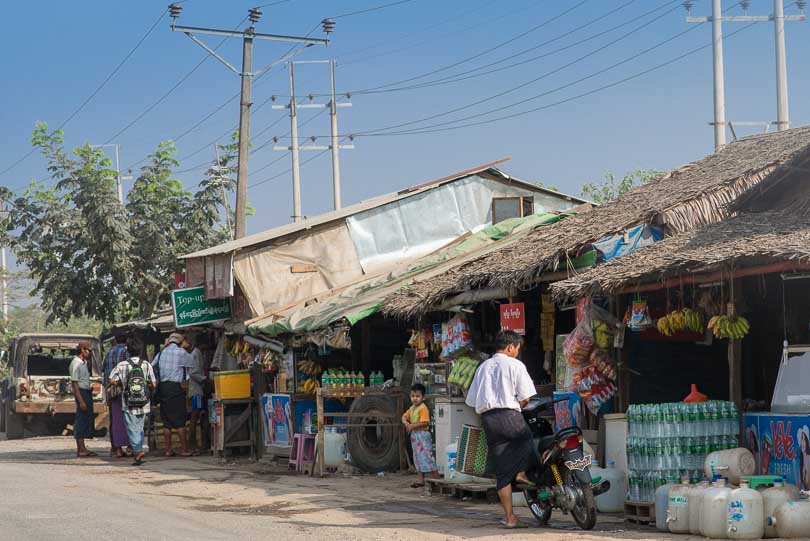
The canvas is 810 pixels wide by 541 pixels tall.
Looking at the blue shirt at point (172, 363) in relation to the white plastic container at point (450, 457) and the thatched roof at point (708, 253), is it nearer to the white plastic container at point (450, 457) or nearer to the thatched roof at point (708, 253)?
the white plastic container at point (450, 457)

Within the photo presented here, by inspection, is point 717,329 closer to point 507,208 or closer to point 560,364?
point 560,364

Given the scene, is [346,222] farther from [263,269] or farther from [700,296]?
[700,296]

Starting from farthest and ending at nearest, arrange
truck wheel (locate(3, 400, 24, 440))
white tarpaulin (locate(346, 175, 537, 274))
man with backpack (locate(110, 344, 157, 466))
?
truck wheel (locate(3, 400, 24, 440))
white tarpaulin (locate(346, 175, 537, 274))
man with backpack (locate(110, 344, 157, 466))

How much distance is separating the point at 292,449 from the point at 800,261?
1004 centimetres

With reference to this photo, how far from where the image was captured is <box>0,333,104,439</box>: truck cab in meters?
25.9

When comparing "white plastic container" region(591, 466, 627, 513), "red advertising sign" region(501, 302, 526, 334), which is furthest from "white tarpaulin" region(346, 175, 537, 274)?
"white plastic container" region(591, 466, 627, 513)

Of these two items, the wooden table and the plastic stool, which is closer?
the wooden table

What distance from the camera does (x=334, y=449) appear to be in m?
16.5

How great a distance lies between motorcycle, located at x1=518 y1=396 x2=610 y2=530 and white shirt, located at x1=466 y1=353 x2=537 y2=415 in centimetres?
39

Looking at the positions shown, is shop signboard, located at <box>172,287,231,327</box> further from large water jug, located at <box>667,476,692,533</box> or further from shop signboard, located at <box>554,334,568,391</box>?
large water jug, located at <box>667,476,692,533</box>

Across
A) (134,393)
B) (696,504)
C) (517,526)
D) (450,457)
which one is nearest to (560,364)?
(450,457)

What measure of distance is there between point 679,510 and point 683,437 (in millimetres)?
798

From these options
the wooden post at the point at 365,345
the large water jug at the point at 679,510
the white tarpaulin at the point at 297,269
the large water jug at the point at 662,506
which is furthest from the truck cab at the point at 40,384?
the large water jug at the point at 679,510

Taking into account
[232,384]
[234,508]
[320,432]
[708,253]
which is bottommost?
[234,508]
